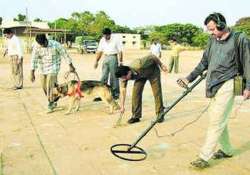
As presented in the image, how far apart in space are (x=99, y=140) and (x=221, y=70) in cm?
275

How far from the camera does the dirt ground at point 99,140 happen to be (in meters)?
6.25

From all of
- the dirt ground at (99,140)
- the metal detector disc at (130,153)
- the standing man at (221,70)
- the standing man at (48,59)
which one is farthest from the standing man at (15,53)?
the standing man at (221,70)

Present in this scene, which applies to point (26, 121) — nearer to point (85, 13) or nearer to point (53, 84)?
point (53, 84)

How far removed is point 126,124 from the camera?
905cm

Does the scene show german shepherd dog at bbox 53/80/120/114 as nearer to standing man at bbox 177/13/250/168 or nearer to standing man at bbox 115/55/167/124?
standing man at bbox 115/55/167/124

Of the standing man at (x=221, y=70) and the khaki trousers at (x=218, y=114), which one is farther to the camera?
the khaki trousers at (x=218, y=114)

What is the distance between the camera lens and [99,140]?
7828 millimetres

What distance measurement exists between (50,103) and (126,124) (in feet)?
7.74

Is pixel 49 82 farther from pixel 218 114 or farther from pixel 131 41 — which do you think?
pixel 131 41

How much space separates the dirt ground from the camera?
20.5 ft

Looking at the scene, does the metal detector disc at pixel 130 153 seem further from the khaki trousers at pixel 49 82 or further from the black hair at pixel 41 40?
the black hair at pixel 41 40

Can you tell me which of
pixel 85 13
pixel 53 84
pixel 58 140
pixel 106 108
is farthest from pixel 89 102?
pixel 85 13

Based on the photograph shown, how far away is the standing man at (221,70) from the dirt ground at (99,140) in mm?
500

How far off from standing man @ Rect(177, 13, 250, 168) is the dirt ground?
500 mm
